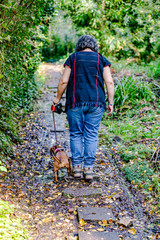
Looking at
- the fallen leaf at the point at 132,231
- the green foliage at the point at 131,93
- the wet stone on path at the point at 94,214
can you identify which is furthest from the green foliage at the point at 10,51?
the green foliage at the point at 131,93

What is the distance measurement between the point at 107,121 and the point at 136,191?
2.58m

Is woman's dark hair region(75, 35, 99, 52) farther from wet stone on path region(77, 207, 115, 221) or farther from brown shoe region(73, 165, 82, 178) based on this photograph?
wet stone on path region(77, 207, 115, 221)

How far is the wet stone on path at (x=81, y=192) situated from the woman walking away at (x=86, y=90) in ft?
0.75

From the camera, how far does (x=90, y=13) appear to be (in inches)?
365

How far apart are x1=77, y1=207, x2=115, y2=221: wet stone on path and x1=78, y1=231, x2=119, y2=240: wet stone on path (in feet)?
0.72

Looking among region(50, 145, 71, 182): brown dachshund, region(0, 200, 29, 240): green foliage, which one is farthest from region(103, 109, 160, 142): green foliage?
region(0, 200, 29, 240): green foliage

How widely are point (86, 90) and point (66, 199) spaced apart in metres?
1.36

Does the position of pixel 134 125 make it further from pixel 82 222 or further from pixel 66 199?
pixel 82 222

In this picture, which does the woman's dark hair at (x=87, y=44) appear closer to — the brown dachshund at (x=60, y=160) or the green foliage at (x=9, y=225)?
the brown dachshund at (x=60, y=160)

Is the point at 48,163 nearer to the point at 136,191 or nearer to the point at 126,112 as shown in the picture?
the point at 136,191

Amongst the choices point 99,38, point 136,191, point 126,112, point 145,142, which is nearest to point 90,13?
point 99,38

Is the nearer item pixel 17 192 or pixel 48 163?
pixel 17 192

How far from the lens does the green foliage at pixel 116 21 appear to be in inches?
355

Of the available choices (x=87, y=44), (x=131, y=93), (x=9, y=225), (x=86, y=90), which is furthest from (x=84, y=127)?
(x=131, y=93)
